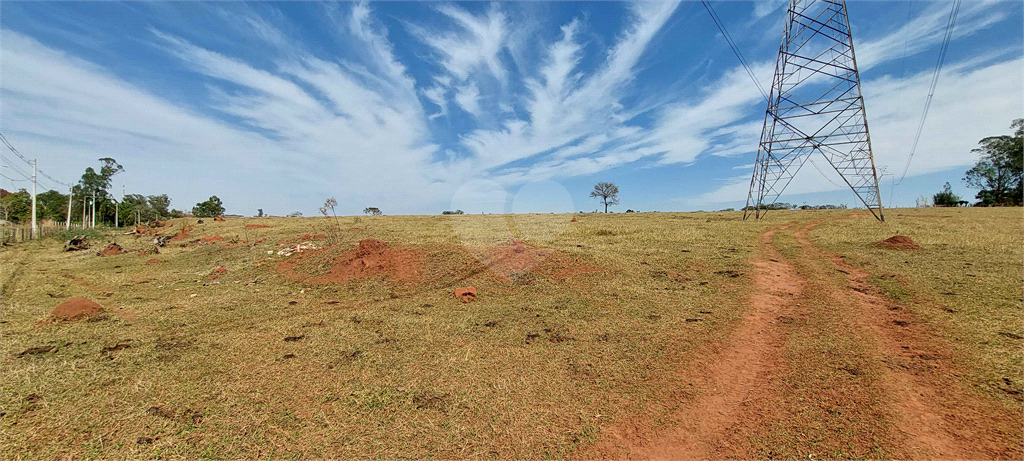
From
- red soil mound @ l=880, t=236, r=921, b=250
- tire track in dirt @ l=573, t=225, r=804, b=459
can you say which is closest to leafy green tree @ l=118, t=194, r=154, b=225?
tire track in dirt @ l=573, t=225, r=804, b=459

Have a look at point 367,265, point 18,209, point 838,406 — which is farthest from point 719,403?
point 18,209

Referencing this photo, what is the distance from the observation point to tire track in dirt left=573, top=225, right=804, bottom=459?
11.0 ft

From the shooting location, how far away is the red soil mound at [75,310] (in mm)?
6855

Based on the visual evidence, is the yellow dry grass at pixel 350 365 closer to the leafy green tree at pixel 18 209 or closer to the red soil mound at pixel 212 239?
the red soil mound at pixel 212 239

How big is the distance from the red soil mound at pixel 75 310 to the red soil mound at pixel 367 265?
4309 mm

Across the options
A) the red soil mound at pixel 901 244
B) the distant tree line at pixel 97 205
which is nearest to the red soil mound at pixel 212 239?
the red soil mound at pixel 901 244

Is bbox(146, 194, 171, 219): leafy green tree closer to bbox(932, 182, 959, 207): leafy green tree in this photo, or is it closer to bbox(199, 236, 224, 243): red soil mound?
bbox(199, 236, 224, 243): red soil mound

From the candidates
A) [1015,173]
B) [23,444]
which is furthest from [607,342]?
[1015,173]

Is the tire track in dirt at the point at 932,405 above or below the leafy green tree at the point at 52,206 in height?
below

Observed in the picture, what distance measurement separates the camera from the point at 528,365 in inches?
199

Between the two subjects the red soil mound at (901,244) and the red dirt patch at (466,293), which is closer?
the red dirt patch at (466,293)

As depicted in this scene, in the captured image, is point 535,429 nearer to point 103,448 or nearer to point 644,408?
point 644,408

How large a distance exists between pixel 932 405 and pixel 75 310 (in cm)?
1329

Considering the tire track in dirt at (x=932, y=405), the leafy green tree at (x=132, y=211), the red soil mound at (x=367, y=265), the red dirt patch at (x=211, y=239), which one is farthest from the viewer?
the leafy green tree at (x=132, y=211)
